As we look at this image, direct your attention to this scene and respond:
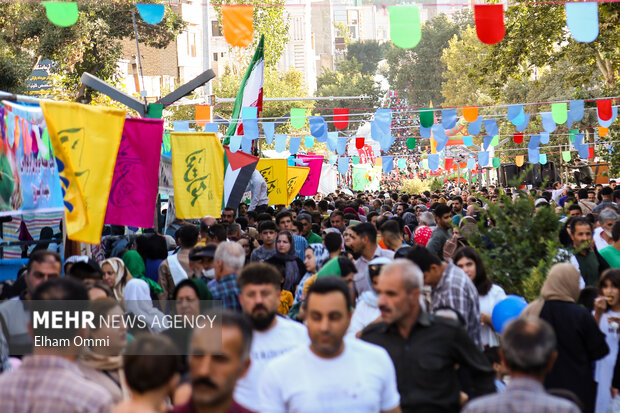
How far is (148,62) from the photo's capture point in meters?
55.7

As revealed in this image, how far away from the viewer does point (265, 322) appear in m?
5.32

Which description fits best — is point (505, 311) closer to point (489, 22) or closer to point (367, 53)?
point (489, 22)

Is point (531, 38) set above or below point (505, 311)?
above

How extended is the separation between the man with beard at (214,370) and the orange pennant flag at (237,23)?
11263mm

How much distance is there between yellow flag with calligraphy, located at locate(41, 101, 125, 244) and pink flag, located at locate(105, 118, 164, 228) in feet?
3.88

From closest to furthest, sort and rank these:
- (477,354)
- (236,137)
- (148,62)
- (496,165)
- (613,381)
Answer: (477,354) < (613,381) < (236,137) < (496,165) < (148,62)

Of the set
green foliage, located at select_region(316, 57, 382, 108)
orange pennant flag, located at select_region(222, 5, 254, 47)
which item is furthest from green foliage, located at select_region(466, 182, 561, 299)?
green foliage, located at select_region(316, 57, 382, 108)

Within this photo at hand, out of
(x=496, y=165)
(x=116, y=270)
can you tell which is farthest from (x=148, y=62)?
(x=116, y=270)

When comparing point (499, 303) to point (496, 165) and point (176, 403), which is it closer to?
point (176, 403)

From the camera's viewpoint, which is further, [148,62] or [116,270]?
[148,62]

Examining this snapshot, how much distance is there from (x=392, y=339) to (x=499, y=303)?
2226 mm

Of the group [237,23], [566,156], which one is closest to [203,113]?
[237,23]

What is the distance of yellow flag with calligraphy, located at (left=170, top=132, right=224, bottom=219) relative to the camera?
11320 millimetres

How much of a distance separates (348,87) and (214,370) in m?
87.5
